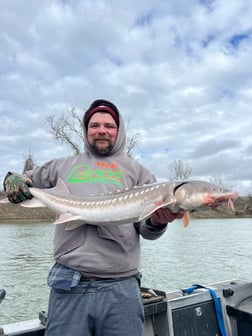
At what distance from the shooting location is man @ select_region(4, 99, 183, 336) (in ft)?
7.77

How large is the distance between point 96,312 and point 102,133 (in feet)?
3.95

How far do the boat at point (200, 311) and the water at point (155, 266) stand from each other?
443 cm

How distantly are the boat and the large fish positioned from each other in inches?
49.0

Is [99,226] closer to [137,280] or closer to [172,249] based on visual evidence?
[137,280]

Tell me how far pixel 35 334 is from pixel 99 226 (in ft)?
4.47

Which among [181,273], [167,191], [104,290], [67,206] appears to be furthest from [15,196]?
[181,273]

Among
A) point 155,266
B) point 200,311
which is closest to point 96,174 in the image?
point 200,311

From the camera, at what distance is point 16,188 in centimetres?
271

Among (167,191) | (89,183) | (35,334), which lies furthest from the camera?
(35,334)

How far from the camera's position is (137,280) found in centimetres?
258

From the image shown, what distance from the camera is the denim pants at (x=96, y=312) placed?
235cm

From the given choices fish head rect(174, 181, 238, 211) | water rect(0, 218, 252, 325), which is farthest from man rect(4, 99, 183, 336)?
water rect(0, 218, 252, 325)

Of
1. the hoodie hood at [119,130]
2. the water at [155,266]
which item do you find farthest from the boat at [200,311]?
the water at [155,266]

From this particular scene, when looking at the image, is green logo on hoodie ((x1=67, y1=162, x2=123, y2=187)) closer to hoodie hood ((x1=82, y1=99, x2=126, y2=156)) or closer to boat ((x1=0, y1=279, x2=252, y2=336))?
hoodie hood ((x1=82, y1=99, x2=126, y2=156))
